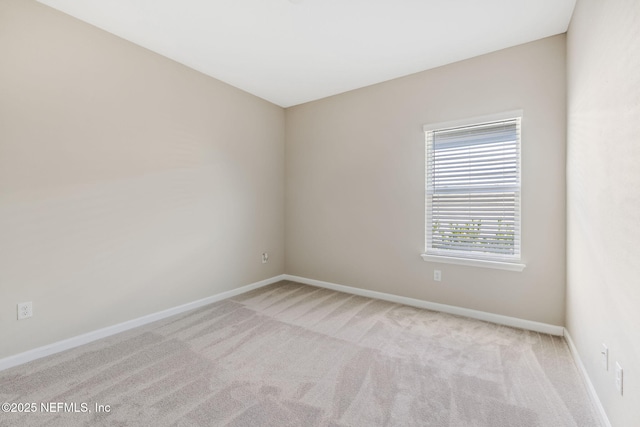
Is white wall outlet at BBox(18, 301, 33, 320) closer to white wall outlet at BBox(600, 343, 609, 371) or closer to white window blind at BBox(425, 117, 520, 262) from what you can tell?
white window blind at BBox(425, 117, 520, 262)

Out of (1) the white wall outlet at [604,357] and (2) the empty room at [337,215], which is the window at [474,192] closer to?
(2) the empty room at [337,215]

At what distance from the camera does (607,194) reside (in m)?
1.46

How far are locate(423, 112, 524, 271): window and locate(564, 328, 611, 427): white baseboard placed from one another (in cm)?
65

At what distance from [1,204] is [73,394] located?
1383 mm

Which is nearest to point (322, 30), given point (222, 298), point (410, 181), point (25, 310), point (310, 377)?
point (410, 181)

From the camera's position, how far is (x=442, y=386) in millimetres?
1783

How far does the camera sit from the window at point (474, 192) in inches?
104

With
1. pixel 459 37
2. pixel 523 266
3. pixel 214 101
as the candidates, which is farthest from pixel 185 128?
pixel 523 266

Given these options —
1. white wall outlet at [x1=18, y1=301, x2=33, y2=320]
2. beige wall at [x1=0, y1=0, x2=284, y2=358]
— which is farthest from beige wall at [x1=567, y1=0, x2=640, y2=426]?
white wall outlet at [x1=18, y1=301, x2=33, y2=320]

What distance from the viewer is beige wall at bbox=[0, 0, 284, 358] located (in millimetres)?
1998

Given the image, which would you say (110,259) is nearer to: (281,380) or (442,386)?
(281,380)

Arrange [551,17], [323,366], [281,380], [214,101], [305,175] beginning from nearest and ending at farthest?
[281,380], [323,366], [551,17], [214,101], [305,175]

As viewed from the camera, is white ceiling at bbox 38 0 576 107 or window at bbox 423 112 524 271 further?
window at bbox 423 112 524 271

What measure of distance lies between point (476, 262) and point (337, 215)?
1.74 meters
